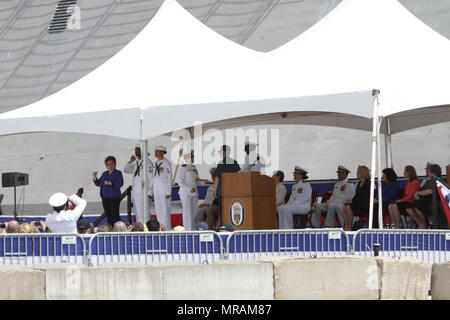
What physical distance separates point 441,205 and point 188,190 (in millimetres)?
4734

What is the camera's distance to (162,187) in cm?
1617

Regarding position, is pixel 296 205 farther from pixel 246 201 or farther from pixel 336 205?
pixel 246 201

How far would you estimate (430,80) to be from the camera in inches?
484

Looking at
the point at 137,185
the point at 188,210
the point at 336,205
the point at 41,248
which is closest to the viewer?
the point at 41,248

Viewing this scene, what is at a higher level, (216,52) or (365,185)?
(216,52)

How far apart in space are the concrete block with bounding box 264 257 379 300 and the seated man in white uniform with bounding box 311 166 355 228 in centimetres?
682

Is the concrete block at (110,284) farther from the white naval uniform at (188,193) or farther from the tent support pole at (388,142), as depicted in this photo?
the tent support pole at (388,142)

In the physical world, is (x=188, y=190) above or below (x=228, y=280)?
above

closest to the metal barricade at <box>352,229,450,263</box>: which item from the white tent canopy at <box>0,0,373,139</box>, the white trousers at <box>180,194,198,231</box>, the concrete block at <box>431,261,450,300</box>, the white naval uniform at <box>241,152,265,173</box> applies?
the white tent canopy at <box>0,0,373,139</box>

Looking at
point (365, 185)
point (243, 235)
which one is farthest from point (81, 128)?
point (365, 185)

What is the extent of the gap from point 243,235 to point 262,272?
231 cm

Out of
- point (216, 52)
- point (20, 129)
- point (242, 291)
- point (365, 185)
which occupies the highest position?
point (216, 52)

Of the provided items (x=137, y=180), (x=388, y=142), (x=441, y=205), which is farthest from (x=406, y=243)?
(x=137, y=180)
